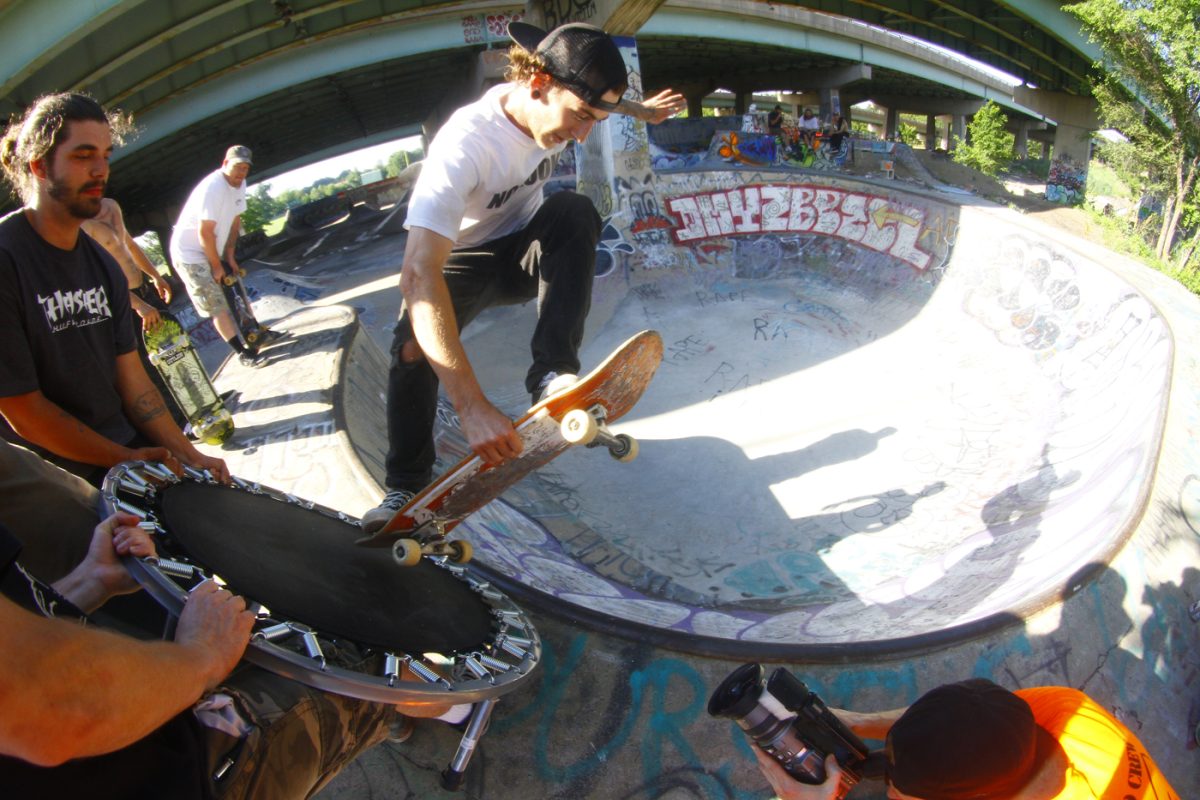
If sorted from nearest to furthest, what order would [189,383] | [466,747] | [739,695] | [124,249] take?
1. [739,695]
2. [466,747]
3. [189,383]
4. [124,249]

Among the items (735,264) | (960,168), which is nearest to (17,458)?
(735,264)

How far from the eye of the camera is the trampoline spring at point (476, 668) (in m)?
2.29

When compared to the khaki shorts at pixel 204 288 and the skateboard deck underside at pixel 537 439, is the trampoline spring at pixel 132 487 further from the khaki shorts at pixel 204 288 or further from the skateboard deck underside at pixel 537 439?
the khaki shorts at pixel 204 288

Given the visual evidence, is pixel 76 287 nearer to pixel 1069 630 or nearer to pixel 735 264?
pixel 1069 630

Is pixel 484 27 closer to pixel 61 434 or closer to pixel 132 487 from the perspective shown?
pixel 61 434

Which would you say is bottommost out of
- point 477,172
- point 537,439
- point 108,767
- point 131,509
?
point 537,439

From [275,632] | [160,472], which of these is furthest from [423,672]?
[160,472]

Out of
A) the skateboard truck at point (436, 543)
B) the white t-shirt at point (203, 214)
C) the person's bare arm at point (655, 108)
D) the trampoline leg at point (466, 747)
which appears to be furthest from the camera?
the white t-shirt at point (203, 214)

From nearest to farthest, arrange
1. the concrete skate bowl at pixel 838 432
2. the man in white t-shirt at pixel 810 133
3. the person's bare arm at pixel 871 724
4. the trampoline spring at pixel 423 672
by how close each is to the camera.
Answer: the trampoline spring at pixel 423 672 → the person's bare arm at pixel 871 724 → the concrete skate bowl at pixel 838 432 → the man in white t-shirt at pixel 810 133

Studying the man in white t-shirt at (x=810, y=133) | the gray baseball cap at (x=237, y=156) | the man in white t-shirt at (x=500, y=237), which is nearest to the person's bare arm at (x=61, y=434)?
the man in white t-shirt at (x=500, y=237)

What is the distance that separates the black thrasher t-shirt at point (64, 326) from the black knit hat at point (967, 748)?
3453 millimetres

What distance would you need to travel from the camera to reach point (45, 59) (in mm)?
15289

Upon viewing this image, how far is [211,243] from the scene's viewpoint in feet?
23.9

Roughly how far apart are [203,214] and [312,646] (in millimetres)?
6808
